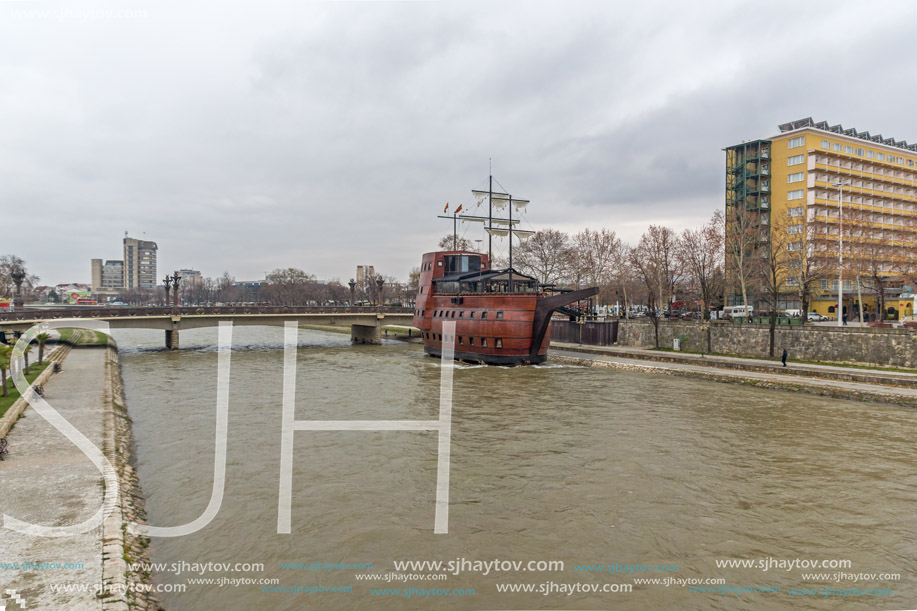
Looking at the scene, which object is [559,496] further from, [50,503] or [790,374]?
[790,374]

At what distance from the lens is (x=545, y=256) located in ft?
237

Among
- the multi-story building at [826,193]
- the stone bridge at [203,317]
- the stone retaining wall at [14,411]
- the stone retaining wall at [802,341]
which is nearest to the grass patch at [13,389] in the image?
the stone retaining wall at [14,411]

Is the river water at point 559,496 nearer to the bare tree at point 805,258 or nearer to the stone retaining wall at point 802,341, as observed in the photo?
the stone retaining wall at point 802,341

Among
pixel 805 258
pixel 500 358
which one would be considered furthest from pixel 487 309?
pixel 805 258

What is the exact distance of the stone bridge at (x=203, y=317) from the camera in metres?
44.0

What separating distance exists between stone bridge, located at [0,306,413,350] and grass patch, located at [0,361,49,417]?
18.3 meters

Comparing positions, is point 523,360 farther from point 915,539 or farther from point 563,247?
point 563,247

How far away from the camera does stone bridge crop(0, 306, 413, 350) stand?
4404 centimetres

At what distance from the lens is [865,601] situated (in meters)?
7.95

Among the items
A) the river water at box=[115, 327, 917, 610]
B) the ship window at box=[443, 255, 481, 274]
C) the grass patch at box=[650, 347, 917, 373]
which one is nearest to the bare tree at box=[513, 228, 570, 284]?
the ship window at box=[443, 255, 481, 274]

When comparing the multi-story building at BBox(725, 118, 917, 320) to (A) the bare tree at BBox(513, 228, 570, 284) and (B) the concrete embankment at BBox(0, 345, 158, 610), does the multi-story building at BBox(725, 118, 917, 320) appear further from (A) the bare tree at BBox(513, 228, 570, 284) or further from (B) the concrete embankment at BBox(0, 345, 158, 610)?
(B) the concrete embankment at BBox(0, 345, 158, 610)

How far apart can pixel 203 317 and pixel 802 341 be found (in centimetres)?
5154

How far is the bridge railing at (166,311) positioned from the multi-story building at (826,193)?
44.4 meters

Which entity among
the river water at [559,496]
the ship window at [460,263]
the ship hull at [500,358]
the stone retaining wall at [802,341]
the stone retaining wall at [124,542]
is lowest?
the river water at [559,496]
